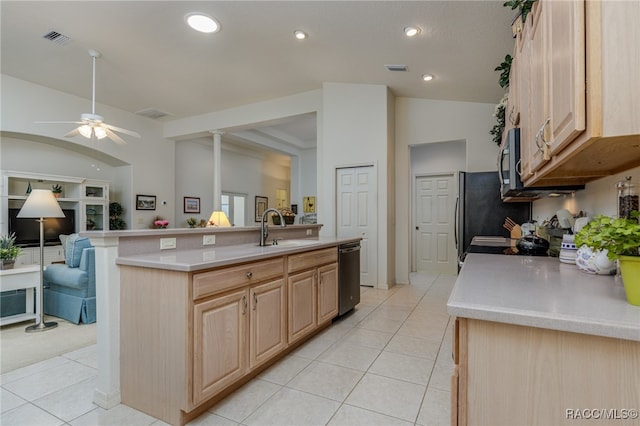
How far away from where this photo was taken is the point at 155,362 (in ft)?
5.91

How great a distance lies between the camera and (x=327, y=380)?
7.30 ft

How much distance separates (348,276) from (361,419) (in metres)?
1.81

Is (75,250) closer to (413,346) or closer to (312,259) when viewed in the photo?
(312,259)

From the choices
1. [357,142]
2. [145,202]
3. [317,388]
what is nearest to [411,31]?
[357,142]

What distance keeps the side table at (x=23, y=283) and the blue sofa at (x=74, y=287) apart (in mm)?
207

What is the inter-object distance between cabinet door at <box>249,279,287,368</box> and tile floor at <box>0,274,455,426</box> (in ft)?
0.62

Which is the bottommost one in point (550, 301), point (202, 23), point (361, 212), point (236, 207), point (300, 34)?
point (550, 301)

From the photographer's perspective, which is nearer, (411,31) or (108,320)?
(108,320)

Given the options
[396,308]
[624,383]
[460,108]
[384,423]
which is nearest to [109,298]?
[384,423]

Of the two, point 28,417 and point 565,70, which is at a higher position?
point 565,70

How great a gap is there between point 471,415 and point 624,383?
386 mm

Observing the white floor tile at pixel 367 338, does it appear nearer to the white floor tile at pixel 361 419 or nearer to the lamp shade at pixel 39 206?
the white floor tile at pixel 361 419

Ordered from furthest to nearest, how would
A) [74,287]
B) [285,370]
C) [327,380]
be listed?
[74,287] < [285,370] < [327,380]

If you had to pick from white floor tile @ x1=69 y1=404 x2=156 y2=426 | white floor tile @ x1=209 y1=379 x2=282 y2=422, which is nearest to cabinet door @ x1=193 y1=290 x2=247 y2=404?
white floor tile @ x1=209 y1=379 x2=282 y2=422
